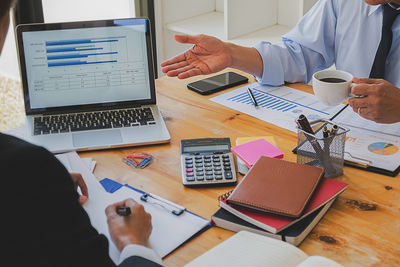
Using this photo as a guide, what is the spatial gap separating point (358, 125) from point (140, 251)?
2.53ft

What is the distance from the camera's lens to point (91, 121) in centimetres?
146

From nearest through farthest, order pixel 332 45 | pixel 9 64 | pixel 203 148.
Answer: pixel 203 148
pixel 332 45
pixel 9 64

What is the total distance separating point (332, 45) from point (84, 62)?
0.91 meters

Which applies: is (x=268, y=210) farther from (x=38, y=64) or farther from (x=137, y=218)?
(x=38, y=64)

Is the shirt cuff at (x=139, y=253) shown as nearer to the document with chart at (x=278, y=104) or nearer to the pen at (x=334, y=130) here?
the pen at (x=334, y=130)

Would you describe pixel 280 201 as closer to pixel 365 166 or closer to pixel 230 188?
pixel 230 188

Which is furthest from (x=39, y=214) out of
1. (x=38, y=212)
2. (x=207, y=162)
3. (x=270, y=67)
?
(x=270, y=67)

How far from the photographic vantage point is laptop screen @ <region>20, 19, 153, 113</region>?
144 centimetres

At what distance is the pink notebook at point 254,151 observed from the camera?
125 cm

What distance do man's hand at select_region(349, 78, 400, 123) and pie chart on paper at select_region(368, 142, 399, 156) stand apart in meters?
0.08

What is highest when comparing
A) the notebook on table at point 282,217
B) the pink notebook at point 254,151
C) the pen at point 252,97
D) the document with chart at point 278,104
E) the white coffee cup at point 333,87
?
the white coffee cup at point 333,87

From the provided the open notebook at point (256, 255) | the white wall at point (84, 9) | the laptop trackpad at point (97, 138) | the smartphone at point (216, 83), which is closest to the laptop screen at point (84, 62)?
the laptop trackpad at point (97, 138)

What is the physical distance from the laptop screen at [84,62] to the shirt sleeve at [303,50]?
1.49ft

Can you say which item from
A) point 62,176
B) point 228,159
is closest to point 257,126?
point 228,159
